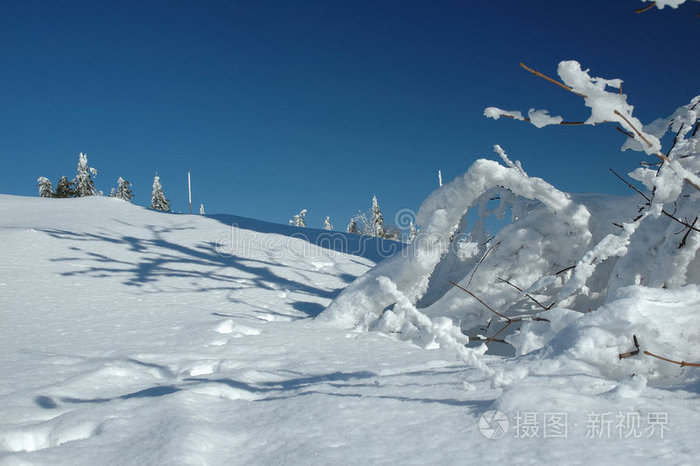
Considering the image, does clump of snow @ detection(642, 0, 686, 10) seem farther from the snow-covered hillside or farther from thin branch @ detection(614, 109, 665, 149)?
the snow-covered hillside

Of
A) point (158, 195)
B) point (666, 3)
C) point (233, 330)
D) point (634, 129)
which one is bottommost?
point (233, 330)

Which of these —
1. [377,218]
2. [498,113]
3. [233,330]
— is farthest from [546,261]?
[377,218]

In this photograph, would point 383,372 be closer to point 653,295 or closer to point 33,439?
point 653,295

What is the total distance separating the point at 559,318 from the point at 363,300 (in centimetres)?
135

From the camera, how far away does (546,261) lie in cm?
275

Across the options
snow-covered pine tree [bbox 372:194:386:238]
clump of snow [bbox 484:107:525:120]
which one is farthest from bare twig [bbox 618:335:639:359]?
snow-covered pine tree [bbox 372:194:386:238]

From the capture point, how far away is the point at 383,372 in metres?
1.65

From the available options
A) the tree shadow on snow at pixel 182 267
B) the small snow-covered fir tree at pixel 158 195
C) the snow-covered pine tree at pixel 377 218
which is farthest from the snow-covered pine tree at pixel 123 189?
the tree shadow on snow at pixel 182 267

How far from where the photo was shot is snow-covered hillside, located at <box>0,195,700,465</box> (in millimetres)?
967

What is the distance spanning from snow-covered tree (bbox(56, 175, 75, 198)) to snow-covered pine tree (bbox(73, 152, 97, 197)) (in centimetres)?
44

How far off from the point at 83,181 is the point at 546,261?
42.5 meters

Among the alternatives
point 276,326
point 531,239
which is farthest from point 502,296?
point 276,326

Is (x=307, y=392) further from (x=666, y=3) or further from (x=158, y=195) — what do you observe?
(x=158, y=195)

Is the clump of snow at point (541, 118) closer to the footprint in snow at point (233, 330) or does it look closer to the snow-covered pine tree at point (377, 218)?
the footprint in snow at point (233, 330)
